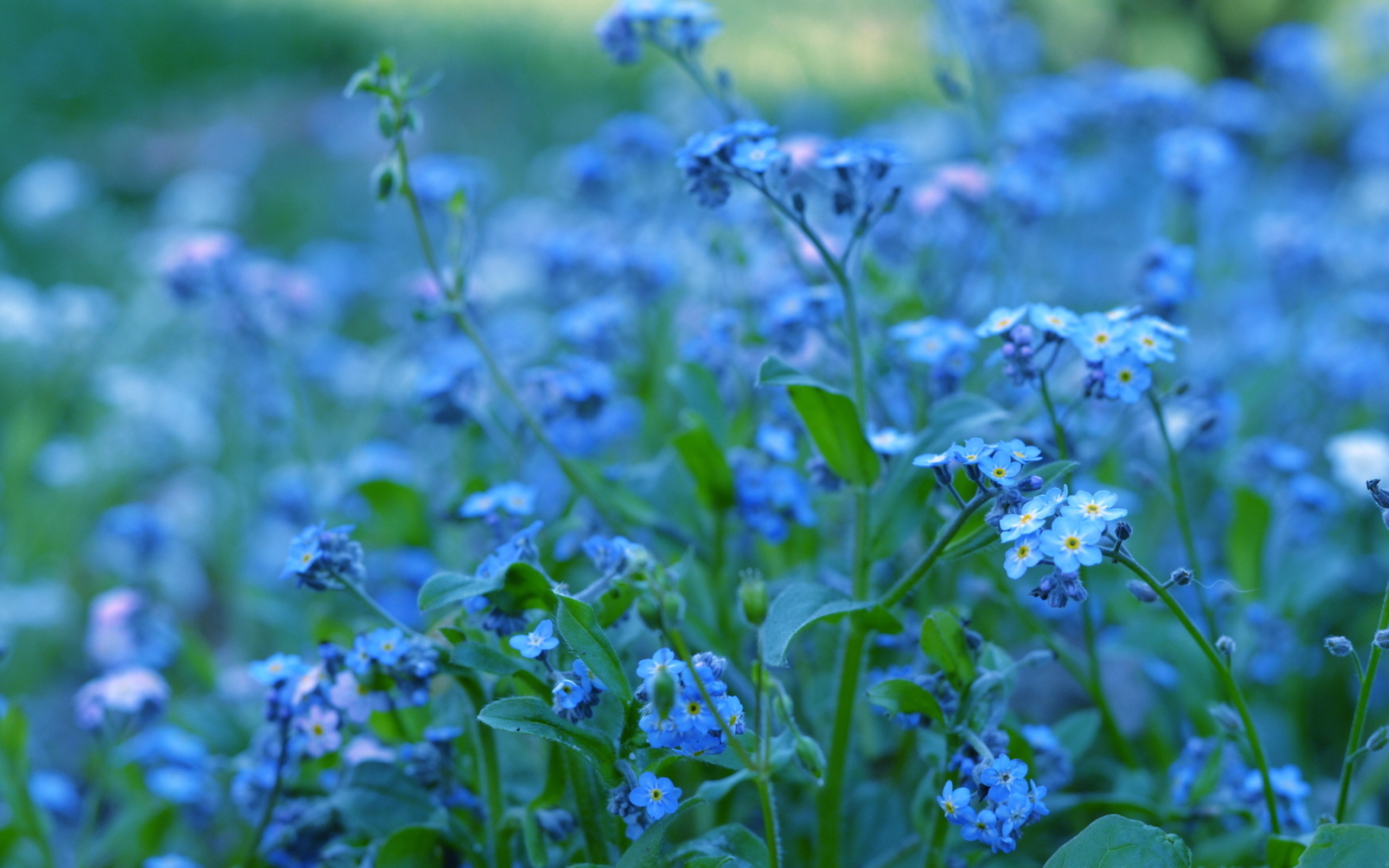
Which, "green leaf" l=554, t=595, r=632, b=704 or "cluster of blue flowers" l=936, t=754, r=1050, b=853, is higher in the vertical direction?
"green leaf" l=554, t=595, r=632, b=704

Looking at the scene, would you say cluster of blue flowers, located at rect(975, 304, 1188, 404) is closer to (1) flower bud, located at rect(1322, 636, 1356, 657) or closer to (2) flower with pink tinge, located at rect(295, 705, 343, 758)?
(1) flower bud, located at rect(1322, 636, 1356, 657)

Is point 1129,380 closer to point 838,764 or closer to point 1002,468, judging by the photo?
point 1002,468

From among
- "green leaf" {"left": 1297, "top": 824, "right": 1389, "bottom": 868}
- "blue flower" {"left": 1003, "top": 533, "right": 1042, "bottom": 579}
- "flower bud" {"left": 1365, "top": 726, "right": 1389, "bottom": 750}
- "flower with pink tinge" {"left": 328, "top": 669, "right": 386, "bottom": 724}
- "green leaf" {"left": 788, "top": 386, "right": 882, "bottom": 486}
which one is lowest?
"green leaf" {"left": 1297, "top": 824, "right": 1389, "bottom": 868}

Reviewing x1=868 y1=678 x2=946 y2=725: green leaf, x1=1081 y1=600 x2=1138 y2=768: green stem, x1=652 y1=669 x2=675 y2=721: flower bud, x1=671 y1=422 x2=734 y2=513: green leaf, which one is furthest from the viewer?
x1=671 y1=422 x2=734 y2=513: green leaf

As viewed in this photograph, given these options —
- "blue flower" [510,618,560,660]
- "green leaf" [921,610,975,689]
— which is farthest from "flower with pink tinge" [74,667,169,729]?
"green leaf" [921,610,975,689]

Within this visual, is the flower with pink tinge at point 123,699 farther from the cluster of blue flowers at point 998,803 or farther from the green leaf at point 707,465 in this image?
the cluster of blue flowers at point 998,803

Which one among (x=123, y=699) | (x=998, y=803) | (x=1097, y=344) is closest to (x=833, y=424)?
(x=1097, y=344)
